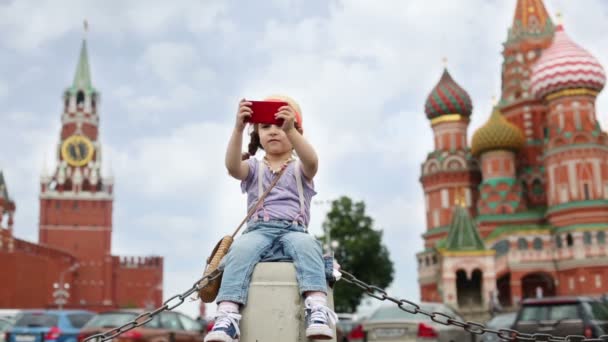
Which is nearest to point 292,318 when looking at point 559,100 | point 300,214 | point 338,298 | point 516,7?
point 300,214

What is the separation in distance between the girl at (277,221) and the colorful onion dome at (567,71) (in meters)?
44.3

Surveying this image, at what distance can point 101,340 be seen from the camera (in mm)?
4023

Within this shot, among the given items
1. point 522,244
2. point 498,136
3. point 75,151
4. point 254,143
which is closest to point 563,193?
point 522,244

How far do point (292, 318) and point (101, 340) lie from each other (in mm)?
1132

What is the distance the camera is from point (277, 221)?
3996mm

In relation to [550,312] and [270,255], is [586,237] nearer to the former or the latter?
[550,312]

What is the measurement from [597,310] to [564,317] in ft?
1.85

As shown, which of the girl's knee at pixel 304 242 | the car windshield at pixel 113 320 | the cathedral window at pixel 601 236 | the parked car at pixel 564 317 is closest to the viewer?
the girl's knee at pixel 304 242

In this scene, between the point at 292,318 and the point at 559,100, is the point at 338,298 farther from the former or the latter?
the point at 292,318

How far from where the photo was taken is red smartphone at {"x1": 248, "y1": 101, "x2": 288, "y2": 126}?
394cm

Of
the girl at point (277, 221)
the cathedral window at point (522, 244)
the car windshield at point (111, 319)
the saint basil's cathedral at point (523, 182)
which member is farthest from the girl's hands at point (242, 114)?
the cathedral window at point (522, 244)

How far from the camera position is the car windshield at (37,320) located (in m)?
14.3

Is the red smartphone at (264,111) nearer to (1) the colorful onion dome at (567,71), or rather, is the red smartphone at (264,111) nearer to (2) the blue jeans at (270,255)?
(2) the blue jeans at (270,255)

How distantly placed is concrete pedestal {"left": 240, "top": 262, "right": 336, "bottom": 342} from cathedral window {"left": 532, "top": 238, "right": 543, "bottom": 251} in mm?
42532
